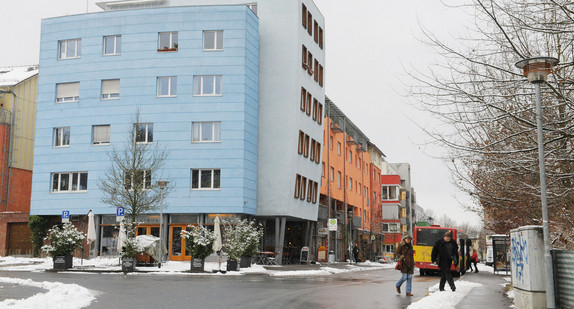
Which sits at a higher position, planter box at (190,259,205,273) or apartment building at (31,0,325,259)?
apartment building at (31,0,325,259)

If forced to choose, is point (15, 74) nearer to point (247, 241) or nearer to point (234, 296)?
point (247, 241)

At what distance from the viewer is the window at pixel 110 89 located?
42188 millimetres

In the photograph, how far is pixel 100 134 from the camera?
42406mm

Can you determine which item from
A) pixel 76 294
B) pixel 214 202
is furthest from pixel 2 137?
pixel 76 294

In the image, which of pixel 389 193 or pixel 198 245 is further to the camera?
pixel 389 193

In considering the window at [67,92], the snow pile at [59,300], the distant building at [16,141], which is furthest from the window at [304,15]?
the snow pile at [59,300]

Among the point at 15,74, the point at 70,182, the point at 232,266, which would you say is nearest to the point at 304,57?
the point at 70,182

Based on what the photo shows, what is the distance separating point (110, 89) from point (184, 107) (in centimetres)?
560

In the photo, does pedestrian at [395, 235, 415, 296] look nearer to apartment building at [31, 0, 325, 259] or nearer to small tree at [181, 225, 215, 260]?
small tree at [181, 225, 215, 260]

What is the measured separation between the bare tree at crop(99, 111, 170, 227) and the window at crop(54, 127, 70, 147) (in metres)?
3.76

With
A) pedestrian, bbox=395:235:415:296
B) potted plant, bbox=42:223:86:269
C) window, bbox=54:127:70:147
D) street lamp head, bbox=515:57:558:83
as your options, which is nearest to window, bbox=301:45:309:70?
window, bbox=54:127:70:147

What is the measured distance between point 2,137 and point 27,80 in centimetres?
629

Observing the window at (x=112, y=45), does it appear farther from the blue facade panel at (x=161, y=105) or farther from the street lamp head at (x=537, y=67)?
the street lamp head at (x=537, y=67)

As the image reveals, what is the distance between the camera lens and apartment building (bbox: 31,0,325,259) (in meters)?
40.3
